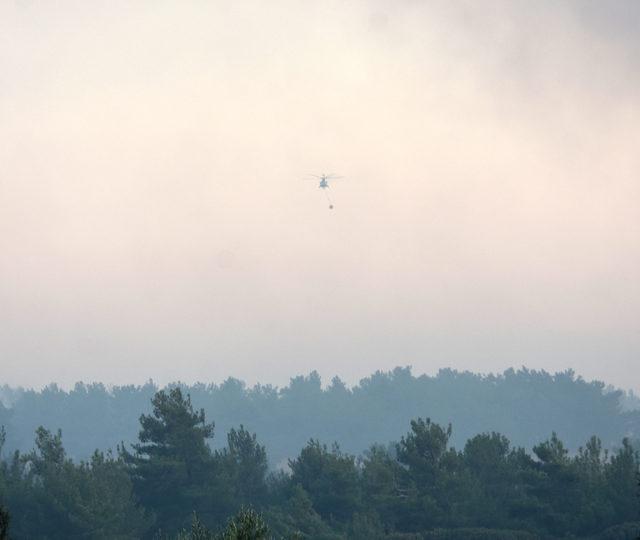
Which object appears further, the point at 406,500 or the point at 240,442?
the point at 240,442

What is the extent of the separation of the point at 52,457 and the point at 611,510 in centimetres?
3914

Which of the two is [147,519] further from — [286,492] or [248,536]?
[248,536]

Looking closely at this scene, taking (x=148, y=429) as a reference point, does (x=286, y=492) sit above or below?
below

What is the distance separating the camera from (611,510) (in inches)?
2506

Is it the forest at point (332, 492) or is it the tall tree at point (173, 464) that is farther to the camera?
the tall tree at point (173, 464)

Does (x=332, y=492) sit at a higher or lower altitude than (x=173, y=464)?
lower

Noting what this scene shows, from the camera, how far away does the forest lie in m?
62.1

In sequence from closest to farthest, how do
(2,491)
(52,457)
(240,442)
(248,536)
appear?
(248,536) < (2,491) < (52,457) < (240,442)

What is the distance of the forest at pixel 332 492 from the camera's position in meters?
62.1

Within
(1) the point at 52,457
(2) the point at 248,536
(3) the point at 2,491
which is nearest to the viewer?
(2) the point at 248,536

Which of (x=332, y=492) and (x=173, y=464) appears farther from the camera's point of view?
(x=173, y=464)

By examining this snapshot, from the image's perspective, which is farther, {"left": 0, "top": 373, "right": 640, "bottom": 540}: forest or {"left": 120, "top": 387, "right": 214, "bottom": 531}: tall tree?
{"left": 120, "top": 387, "right": 214, "bottom": 531}: tall tree

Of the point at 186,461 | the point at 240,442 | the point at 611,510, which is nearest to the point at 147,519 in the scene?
the point at 186,461

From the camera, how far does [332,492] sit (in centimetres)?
6819
